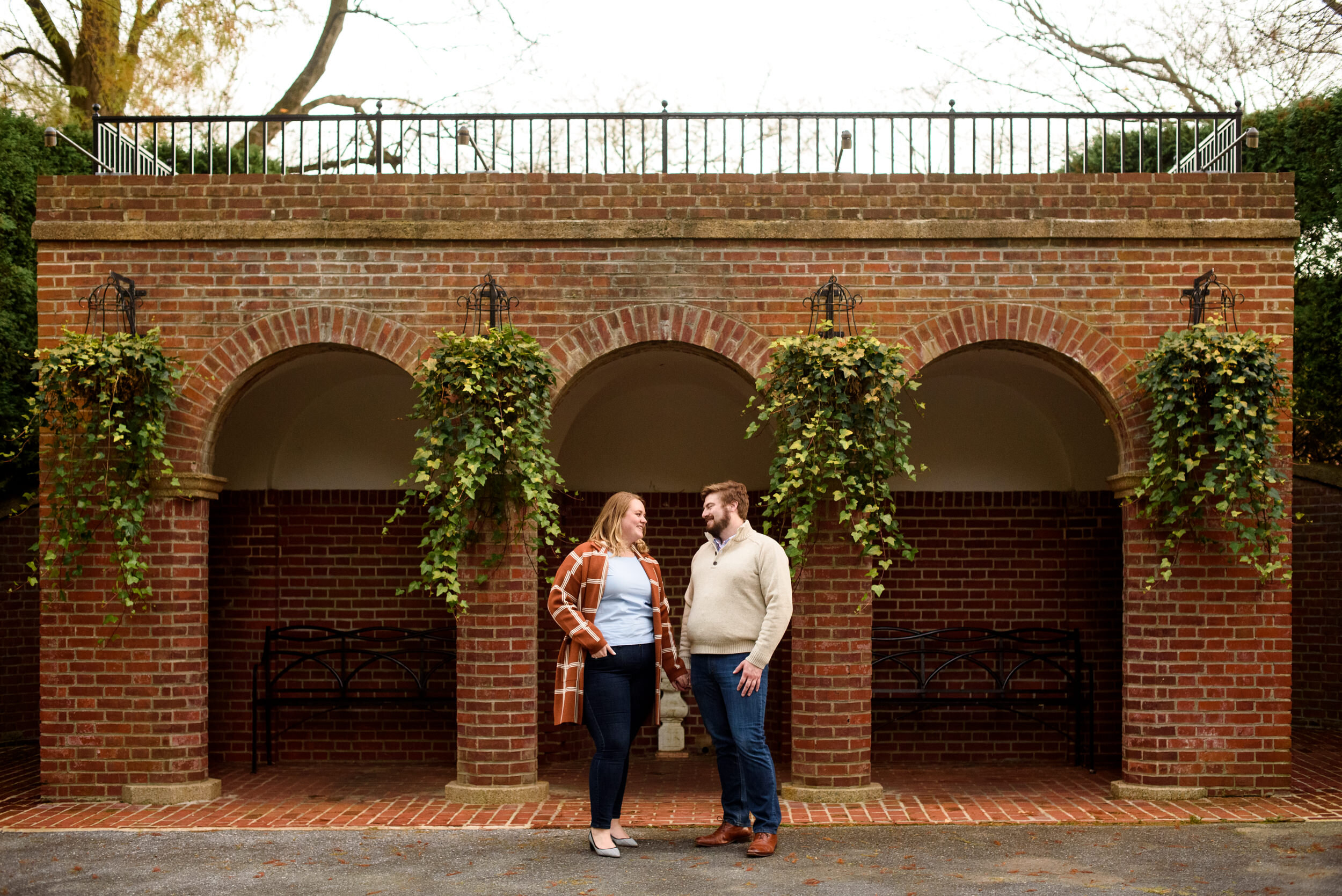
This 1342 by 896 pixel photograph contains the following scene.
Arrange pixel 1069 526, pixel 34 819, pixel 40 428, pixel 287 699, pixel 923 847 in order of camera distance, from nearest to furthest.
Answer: pixel 923 847, pixel 34 819, pixel 40 428, pixel 287 699, pixel 1069 526

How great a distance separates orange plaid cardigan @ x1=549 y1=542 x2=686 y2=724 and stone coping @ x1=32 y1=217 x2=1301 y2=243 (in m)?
2.48

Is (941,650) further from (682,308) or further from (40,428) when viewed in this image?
(40,428)

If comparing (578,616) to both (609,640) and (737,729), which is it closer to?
(609,640)

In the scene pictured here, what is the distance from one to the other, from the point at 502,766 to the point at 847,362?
10.3 ft

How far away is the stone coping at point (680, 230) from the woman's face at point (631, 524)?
A: 230 centimetres

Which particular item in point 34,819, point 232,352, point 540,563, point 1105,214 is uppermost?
point 1105,214

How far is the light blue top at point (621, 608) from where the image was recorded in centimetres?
581

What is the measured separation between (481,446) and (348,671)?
9.51ft

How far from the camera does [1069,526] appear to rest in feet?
30.5

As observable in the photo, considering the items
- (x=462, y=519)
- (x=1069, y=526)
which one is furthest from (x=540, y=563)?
(x=1069, y=526)

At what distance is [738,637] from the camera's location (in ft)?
19.2

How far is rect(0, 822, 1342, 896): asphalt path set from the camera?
18.1 ft

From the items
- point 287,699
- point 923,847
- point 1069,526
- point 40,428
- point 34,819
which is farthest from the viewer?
point 1069,526

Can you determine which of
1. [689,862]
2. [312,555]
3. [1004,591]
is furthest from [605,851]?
[1004,591]
